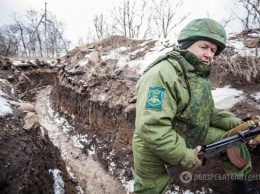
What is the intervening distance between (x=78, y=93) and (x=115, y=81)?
73.0 inches

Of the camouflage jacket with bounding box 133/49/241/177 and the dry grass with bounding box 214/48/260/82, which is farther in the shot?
the dry grass with bounding box 214/48/260/82

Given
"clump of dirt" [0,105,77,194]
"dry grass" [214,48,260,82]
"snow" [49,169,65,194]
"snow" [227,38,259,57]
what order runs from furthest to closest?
1. "snow" [227,38,259,57]
2. "dry grass" [214,48,260,82]
3. "snow" [49,169,65,194]
4. "clump of dirt" [0,105,77,194]

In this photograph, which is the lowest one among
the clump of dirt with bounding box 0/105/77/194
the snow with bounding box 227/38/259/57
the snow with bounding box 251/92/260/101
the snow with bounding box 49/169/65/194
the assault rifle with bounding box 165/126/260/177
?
the snow with bounding box 49/169/65/194

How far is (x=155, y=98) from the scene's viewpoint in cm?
152

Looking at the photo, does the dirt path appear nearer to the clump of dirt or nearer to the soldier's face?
the clump of dirt

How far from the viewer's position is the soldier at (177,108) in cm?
152

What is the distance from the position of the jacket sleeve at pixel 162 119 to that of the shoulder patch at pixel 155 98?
2 centimetres

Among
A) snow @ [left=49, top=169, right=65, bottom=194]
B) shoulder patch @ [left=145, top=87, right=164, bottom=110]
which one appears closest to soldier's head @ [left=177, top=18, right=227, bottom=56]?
shoulder patch @ [left=145, top=87, right=164, bottom=110]

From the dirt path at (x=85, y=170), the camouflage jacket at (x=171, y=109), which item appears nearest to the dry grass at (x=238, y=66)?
the camouflage jacket at (x=171, y=109)

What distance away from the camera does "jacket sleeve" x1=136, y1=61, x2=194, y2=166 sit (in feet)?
4.92

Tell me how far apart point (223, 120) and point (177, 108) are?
900 millimetres

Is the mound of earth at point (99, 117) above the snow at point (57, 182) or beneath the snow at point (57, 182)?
above

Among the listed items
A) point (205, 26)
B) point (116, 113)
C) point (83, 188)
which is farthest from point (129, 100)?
point (205, 26)

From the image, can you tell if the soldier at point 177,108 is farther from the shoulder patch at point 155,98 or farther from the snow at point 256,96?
the snow at point 256,96
